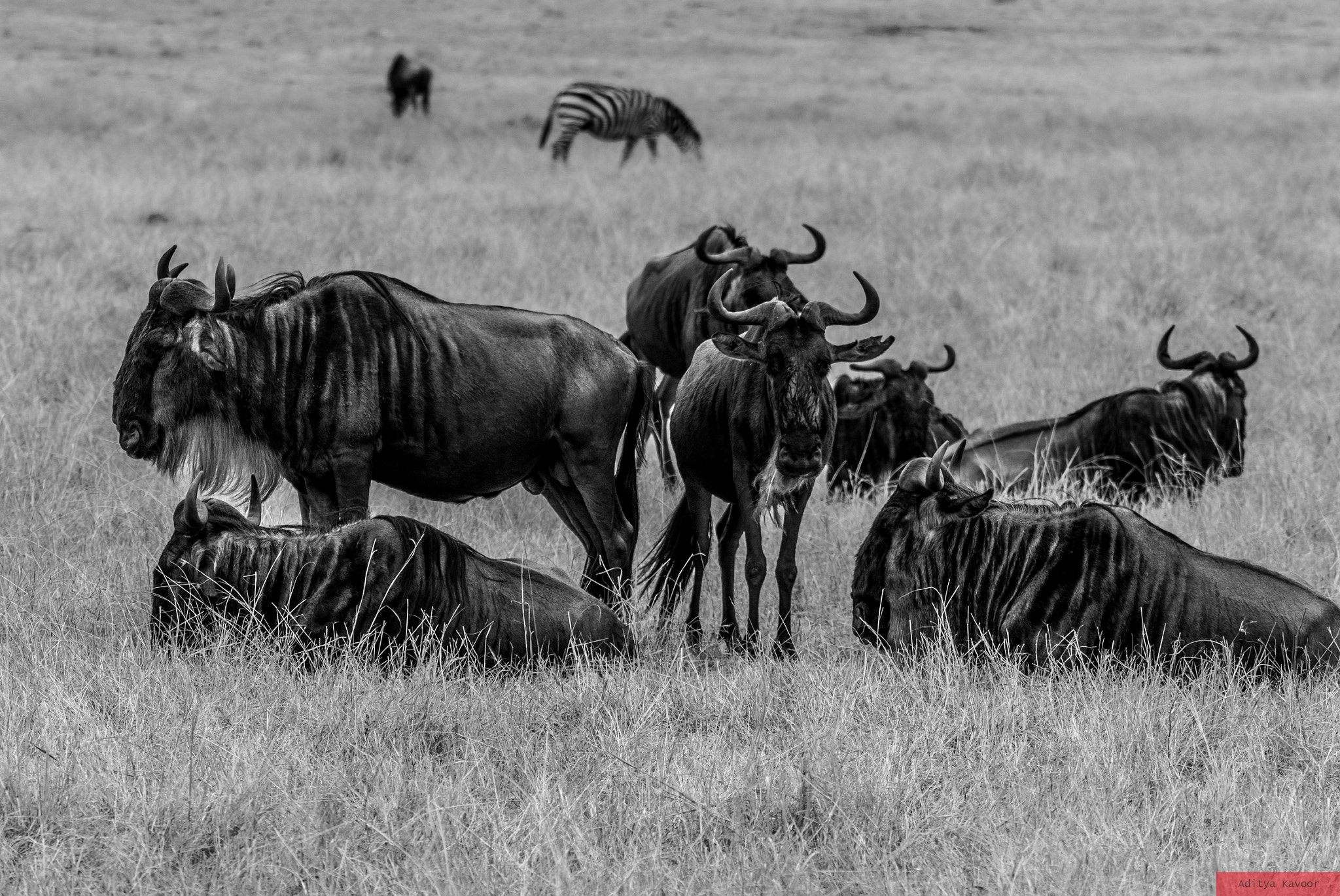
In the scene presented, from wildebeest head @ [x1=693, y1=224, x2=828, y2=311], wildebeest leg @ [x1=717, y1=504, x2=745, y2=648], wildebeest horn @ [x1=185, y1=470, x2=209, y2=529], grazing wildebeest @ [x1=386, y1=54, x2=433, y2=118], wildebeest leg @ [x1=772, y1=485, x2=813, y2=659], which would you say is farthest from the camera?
grazing wildebeest @ [x1=386, y1=54, x2=433, y2=118]

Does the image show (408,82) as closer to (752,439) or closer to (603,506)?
(603,506)

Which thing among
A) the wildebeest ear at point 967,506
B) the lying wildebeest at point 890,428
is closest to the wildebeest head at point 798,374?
the wildebeest ear at point 967,506

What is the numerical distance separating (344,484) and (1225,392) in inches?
177

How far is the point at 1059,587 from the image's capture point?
14.9 ft

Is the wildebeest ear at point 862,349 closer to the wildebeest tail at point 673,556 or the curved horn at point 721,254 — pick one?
the wildebeest tail at point 673,556

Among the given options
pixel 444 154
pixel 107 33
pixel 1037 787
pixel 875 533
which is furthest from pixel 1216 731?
pixel 107 33

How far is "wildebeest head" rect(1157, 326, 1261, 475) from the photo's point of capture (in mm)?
7094

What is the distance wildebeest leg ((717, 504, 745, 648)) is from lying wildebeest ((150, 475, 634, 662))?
2.70 ft

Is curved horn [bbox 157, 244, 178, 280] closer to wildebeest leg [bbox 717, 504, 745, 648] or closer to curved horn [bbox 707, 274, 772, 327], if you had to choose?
curved horn [bbox 707, 274, 772, 327]

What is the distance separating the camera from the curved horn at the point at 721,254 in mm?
6555

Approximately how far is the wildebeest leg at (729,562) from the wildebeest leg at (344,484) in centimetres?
135

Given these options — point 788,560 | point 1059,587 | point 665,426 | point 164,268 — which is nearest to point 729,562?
point 788,560

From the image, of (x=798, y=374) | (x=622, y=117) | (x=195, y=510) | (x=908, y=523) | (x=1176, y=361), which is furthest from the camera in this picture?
(x=622, y=117)

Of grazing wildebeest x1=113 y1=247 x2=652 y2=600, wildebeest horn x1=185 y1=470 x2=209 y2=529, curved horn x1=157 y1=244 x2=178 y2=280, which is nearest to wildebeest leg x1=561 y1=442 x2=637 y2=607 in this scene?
grazing wildebeest x1=113 y1=247 x2=652 y2=600
